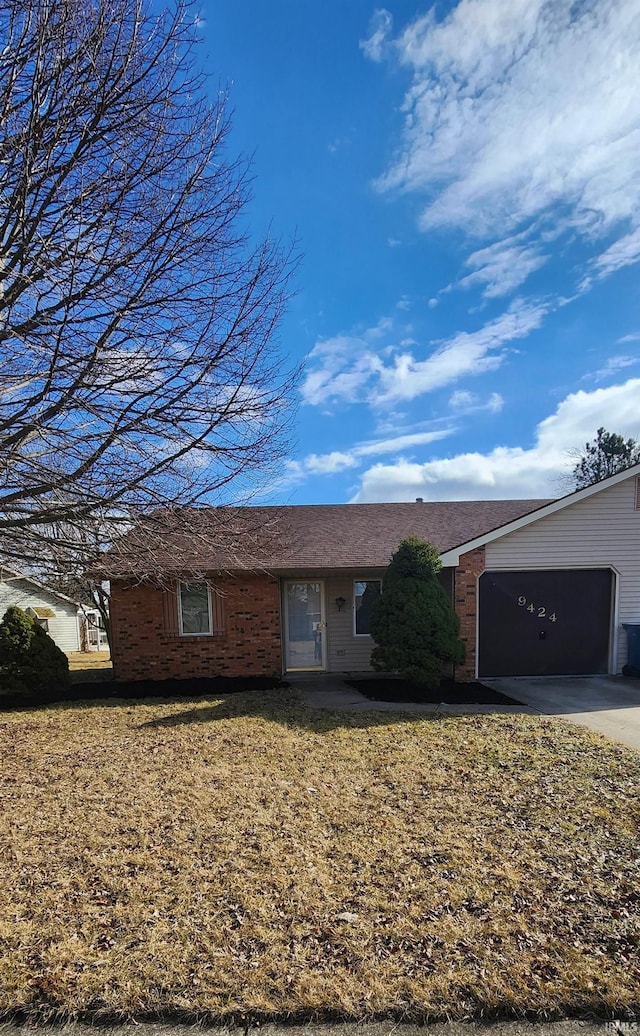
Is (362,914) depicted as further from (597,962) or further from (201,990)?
(597,962)

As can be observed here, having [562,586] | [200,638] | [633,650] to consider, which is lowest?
[633,650]

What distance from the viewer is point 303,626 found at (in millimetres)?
11438

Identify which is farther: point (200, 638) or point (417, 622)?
point (200, 638)

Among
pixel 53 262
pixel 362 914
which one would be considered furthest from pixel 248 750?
pixel 53 262

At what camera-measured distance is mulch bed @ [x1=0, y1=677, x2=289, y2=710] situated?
940 centimetres

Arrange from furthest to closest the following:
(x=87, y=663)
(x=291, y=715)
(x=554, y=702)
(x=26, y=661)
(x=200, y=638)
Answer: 1. (x=87, y=663)
2. (x=200, y=638)
3. (x=26, y=661)
4. (x=554, y=702)
5. (x=291, y=715)

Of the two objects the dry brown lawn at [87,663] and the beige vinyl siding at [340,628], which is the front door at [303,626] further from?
the dry brown lawn at [87,663]

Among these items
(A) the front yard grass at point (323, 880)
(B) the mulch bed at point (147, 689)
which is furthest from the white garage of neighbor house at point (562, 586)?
(B) the mulch bed at point (147, 689)

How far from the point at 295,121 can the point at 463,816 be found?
7171mm

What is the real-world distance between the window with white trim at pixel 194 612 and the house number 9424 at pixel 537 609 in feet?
20.9

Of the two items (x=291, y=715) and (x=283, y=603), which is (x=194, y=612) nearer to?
(x=283, y=603)

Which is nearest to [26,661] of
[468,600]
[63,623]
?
[468,600]

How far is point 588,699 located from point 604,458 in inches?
932

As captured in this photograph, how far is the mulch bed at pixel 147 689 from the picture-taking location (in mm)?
9398
